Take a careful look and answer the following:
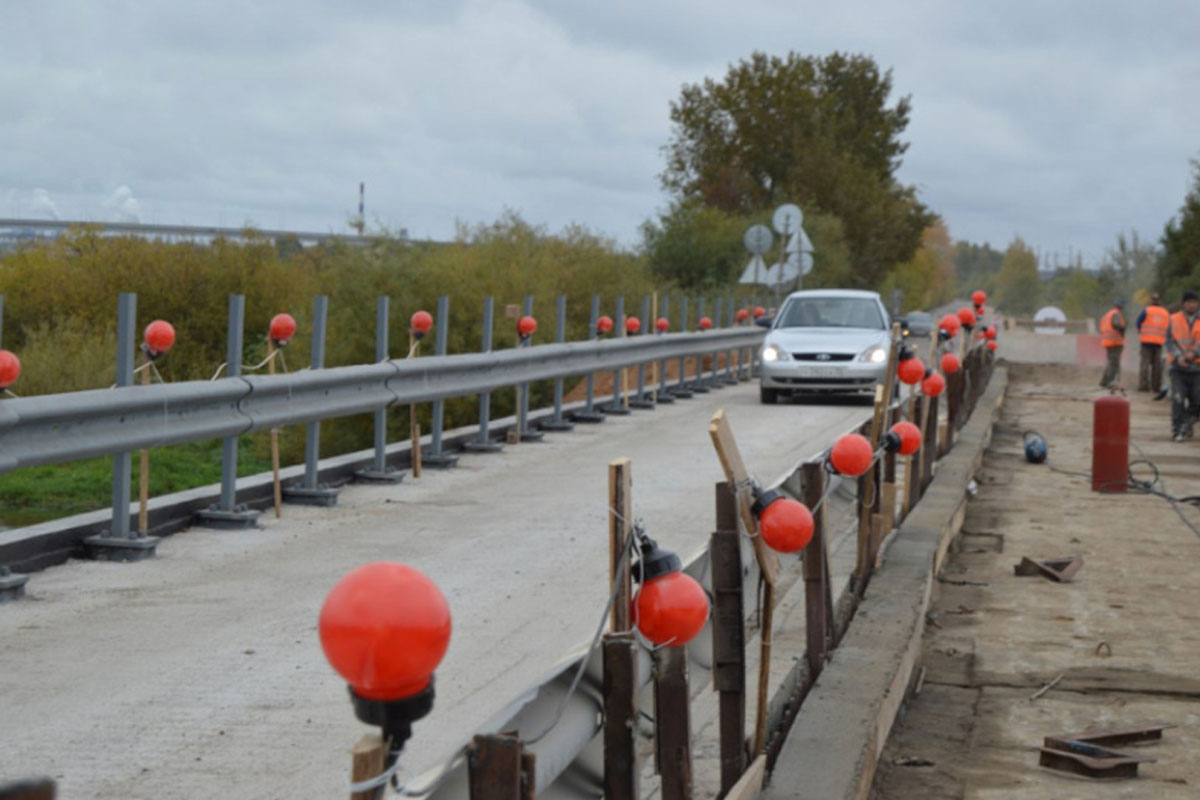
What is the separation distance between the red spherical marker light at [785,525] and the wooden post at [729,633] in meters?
0.12

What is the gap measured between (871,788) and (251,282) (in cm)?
3608

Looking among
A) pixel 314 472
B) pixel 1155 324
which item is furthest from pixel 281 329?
pixel 1155 324

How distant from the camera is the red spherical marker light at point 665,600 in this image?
13.6ft

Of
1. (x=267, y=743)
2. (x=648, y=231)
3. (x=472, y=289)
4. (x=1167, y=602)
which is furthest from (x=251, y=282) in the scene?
(x=267, y=743)

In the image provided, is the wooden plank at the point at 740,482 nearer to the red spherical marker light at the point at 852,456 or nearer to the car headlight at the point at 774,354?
the red spherical marker light at the point at 852,456

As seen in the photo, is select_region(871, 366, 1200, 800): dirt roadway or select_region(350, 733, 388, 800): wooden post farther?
select_region(871, 366, 1200, 800): dirt roadway

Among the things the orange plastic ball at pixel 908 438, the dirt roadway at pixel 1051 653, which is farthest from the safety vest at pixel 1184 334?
the orange plastic ball at pixel 908 438

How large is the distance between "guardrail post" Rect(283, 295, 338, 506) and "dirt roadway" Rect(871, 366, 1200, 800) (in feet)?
13.2

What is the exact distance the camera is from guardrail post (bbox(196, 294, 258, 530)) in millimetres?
10953

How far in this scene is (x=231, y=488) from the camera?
11219mm

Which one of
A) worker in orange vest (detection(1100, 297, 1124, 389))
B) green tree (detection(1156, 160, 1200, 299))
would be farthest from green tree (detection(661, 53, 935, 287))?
worker in orange vest (detection(1100, 297, 1124, 389))

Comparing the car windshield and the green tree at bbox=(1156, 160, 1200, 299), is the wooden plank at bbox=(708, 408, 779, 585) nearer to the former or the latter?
the car windshield

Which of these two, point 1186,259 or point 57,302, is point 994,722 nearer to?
point 57,302

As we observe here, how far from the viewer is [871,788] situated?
21.4 ft
